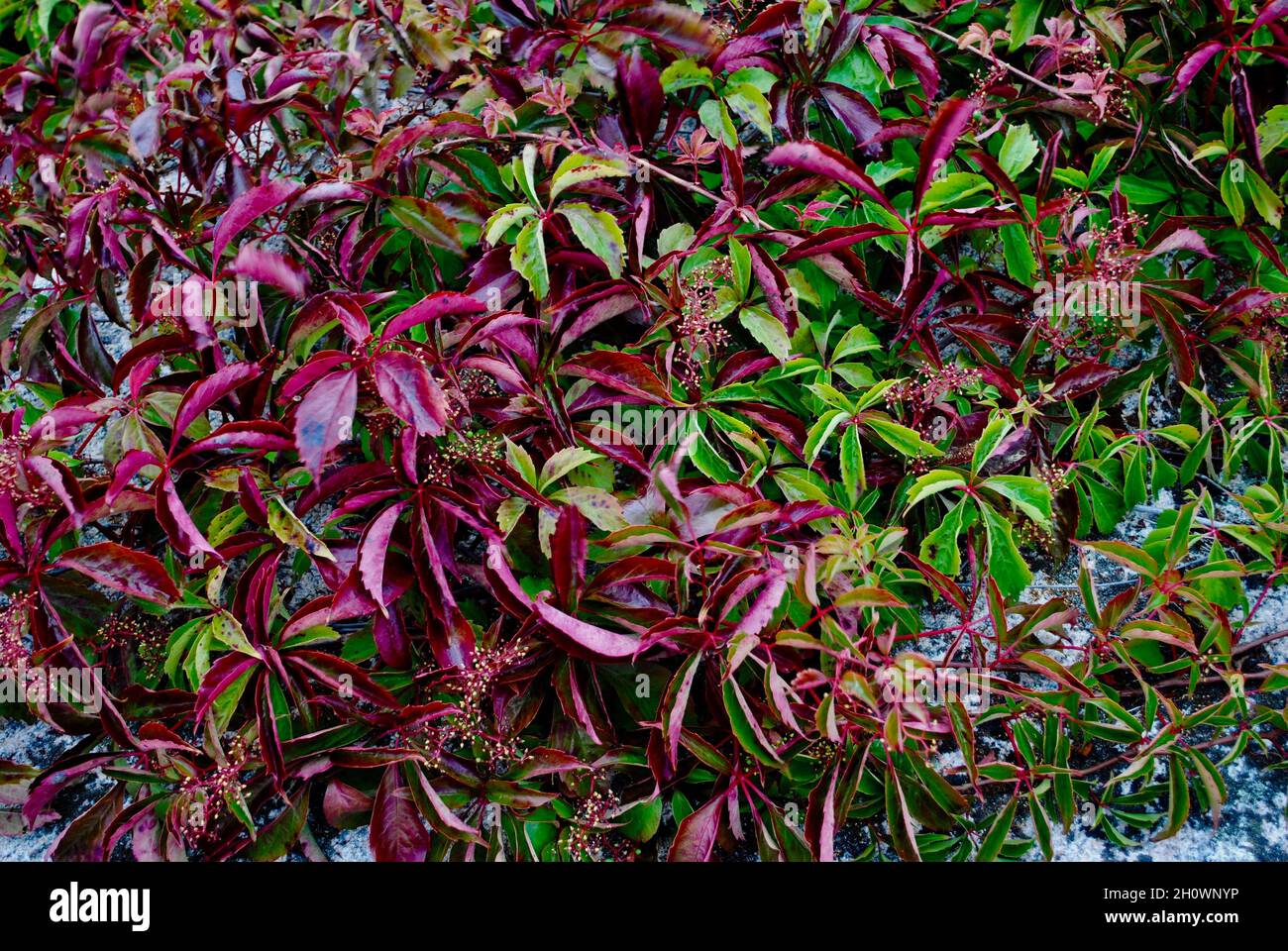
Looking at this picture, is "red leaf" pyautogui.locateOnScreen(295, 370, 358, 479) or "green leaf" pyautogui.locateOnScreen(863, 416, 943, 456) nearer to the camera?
"red leaf" pyautogui.locateOnScreen(295, 370, 358, 479)

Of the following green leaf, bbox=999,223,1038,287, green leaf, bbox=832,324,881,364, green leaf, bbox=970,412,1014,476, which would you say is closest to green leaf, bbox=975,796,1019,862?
green leaf, bbox=970,412,1014,476

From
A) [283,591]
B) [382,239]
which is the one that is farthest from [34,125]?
[283,591]

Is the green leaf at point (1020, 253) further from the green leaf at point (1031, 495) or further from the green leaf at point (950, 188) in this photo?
the green leaf at point (1031, 495)

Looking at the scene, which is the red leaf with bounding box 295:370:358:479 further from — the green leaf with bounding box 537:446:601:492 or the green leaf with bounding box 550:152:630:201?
the green leaf with bounding box 550:152:630:201

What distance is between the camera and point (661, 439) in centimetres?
134

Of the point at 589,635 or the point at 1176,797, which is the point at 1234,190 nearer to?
the point at 1176,797

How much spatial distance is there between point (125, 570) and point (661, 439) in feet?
2.40

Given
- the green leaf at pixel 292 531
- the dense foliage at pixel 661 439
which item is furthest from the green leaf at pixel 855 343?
the green leaf at pixel 292 531

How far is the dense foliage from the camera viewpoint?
1.16 meters

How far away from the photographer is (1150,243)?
145 centimetres

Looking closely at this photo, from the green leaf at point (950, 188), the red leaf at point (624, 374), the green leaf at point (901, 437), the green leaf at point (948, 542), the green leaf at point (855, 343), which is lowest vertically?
the green leaf at point (948, 542)

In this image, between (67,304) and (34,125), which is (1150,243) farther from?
(34,125)

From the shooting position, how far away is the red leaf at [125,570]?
118cm
